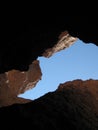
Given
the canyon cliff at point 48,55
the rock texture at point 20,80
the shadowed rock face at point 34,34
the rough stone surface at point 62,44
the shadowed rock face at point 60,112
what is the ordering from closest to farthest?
1. the shadowed rock face at point 34,34
2. the canyon cliff at point 48,55
3. the shadowed rock face at point 60,112
4. the rough stone surface at point 62,44
5. the rock texture at point 20,80

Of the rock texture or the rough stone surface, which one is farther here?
the rock texture

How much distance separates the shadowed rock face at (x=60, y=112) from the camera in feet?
65.6

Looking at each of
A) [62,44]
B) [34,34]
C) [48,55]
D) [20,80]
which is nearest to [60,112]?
[48,55]

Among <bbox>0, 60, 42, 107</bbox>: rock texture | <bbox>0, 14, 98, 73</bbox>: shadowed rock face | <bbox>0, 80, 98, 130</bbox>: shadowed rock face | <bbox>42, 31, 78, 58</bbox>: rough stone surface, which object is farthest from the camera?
<bbox>0, 60, 42, 107</bbox>: rock texture

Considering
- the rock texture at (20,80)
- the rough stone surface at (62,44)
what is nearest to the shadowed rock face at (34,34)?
the rough stone surface at (62,44)

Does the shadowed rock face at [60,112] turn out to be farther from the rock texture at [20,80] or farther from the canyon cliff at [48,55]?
the rock texture at [20,80]

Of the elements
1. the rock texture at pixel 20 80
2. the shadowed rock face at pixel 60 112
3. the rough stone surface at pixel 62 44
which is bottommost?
the shadowed rock face at pixel 60 112

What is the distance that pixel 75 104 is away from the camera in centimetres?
2389

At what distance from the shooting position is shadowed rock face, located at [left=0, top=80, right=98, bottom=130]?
20.0m

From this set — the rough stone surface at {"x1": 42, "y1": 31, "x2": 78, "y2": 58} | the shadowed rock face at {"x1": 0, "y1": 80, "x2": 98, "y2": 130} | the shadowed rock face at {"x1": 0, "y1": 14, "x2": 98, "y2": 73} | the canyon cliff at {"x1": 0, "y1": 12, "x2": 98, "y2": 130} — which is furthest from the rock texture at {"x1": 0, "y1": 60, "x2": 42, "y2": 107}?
the shadowed rock face at {"x1": 0, "y1": 80, "x2": 98, "y2": 130}

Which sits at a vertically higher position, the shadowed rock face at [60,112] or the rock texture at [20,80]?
the rock texture at [20,80]

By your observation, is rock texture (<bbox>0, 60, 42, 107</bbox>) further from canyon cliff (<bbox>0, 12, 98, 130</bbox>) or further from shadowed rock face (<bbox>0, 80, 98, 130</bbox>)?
shadowed rock face (<bbox>0, 80, 98, 130</bbox>)

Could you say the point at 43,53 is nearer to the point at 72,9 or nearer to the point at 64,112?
the point at 64,112

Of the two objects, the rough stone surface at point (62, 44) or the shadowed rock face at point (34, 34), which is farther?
the rough stone surface at point (62, 44)
